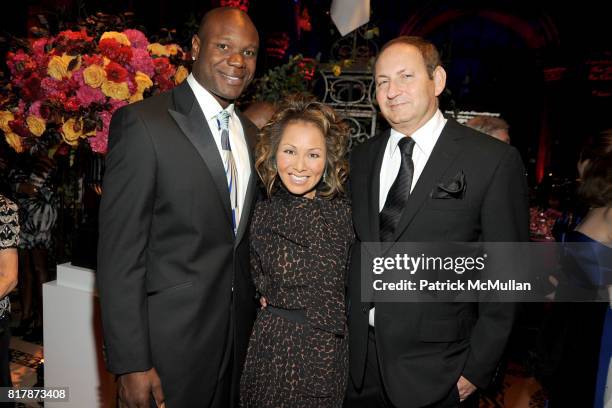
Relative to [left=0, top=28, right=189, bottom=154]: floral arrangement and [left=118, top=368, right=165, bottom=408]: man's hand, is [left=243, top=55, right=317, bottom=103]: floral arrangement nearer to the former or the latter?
[left=0, top=28, right=189, bottom=154]: floral arrangement

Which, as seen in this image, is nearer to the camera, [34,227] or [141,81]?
[141,81]

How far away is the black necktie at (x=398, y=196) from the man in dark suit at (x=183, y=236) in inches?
21.6

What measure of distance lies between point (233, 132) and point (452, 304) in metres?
1.13

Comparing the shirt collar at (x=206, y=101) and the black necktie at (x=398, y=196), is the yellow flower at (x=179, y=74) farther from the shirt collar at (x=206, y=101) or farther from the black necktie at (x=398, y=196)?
the black necktie at (x=398, y=196)

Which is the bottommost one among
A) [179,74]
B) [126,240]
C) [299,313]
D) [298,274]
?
[299,313]

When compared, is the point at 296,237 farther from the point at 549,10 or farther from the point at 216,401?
the point at 549,10

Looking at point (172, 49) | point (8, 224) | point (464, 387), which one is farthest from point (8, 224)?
point (464, 387)

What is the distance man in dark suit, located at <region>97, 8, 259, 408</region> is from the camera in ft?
5.35

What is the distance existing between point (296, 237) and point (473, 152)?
767 mm

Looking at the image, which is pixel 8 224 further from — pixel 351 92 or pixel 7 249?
pixel 351 92

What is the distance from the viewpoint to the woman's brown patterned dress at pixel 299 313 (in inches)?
75.8

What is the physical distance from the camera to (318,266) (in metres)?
1.94

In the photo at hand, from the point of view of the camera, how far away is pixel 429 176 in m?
1.86

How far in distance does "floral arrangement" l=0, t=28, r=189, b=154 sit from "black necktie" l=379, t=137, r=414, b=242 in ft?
4.58
